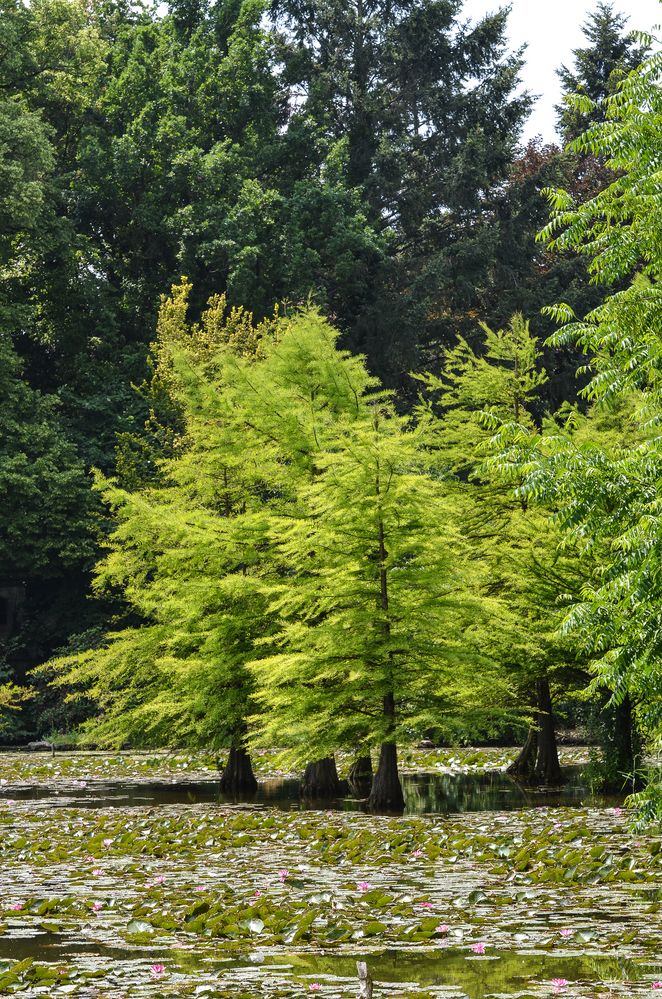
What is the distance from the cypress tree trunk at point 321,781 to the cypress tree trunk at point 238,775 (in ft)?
5.02

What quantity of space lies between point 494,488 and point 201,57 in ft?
107

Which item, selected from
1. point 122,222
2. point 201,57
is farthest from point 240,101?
point 122,222

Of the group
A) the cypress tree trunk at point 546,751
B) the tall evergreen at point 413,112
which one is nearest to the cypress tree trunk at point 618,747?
the cypress tree trunk at point 546,751

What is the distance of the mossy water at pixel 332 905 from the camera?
7461 millimetres

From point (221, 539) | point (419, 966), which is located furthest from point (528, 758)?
point (419, 966)

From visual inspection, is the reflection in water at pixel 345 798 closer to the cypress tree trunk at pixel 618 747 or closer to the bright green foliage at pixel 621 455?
the cypress tree trunk at pixel 618 747

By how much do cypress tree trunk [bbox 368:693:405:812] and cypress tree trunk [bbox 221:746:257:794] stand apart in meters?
4.60

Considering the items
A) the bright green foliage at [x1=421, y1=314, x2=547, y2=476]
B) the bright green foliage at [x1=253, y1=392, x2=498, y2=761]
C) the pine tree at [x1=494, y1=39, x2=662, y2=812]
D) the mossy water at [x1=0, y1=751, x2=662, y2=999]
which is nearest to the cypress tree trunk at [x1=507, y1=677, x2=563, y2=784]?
the bright green foliage at [x1=253, y1=392, x2=498, y2=761]

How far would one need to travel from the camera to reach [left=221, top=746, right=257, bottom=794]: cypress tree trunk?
73.9ft

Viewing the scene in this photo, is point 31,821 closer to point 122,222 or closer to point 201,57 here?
point 122,222

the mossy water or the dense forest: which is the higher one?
the dense forest

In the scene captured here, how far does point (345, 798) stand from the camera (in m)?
20.9

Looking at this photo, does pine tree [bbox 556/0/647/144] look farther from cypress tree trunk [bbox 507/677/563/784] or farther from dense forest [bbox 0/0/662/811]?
cypress tree trunk [bbox 507/677/563/784]

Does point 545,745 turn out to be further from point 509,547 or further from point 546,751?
point 509,547
